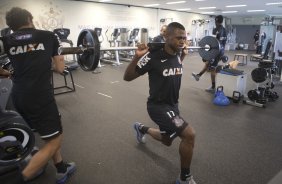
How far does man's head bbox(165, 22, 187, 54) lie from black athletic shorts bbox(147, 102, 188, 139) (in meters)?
0.48

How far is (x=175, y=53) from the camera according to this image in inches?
75.2

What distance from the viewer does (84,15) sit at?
9695 mm

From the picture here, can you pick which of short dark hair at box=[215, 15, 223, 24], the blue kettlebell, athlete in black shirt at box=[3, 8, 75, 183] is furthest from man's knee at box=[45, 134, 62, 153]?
short dark hair at box=[215, 15, 223, 24]

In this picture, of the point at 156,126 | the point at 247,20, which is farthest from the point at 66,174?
the point at 247,20

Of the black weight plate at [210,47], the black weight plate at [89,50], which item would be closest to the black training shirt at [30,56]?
the black weight plate at [89,50]

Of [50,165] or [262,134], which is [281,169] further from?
[50,165]

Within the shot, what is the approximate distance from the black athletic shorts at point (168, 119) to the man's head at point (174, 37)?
1.58ft

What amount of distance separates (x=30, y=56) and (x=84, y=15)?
8846mm

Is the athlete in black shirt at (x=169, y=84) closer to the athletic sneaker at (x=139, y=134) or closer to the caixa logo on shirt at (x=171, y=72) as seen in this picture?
the caixa logo on shirt at (x=171, y=72)

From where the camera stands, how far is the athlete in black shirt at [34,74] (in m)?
1.56

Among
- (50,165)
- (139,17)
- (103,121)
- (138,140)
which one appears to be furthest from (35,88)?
(139,17)

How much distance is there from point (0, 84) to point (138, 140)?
152cm

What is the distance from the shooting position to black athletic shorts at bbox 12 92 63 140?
5.37 ft

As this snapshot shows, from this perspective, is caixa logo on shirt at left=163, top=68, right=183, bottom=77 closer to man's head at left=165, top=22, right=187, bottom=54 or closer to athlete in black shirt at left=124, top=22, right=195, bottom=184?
athlete in black shirt at left=124, top=22, right=195, bottom=184
